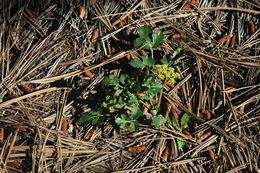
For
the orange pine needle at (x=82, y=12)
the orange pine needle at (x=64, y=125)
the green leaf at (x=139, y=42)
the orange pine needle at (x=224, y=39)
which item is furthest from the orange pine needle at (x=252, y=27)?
the orange pine needle at (x=64, y=125)

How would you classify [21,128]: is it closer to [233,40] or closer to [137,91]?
[137,91]

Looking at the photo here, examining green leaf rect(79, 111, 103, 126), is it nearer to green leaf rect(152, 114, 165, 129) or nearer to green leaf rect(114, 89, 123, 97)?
green leaf rect(114, 89, 123, 97)

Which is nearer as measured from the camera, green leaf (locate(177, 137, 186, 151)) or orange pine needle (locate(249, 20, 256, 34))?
green leaf (locate(177, 137, 186, 151))

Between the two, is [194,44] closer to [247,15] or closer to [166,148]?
[247,15]

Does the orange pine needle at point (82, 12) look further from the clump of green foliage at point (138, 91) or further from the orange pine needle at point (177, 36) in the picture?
the orange pine needle at point (177, 36)

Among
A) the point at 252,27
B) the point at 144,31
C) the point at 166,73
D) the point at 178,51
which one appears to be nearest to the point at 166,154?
the point at 166,73

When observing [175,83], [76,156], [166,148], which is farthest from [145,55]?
[76,156]

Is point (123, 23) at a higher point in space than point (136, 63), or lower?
higher

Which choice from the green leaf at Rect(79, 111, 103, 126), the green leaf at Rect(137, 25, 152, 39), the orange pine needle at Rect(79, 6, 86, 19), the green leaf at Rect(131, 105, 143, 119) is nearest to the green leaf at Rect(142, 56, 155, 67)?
the green leaf at Rect(137, 25, 152, 39)
